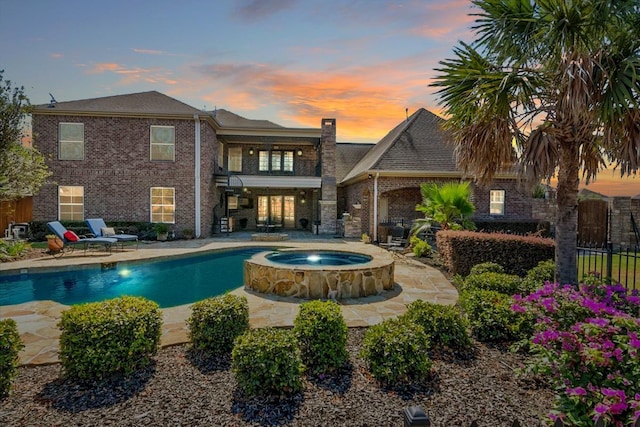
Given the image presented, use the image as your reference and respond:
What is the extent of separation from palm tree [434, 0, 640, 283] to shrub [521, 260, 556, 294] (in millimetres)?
523

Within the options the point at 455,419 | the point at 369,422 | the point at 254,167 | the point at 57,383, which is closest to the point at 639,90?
the point at 455,419

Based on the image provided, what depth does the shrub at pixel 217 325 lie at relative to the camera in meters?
4.38

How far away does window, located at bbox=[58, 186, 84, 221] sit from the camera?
18.0 m

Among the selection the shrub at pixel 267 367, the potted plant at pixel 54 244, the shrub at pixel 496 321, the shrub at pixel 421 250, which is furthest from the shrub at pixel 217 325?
the potted plant at pixel 54 244

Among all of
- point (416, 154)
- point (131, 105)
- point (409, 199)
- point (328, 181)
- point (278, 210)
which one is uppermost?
point (131, 105)

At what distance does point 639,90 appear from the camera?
494 centimetres

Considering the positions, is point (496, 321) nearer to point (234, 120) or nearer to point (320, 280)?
point (320, 280)

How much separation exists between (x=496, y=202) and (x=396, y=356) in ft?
56.5

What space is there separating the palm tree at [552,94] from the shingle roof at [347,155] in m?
18.9

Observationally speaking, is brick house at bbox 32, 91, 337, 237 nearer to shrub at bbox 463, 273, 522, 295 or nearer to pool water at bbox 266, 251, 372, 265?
pool water at bbox 266, 251, 372, 265

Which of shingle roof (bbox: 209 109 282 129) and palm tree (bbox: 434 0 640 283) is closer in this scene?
palm tree (bbox: 434 0 640 283)

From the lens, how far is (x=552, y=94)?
6172 mm

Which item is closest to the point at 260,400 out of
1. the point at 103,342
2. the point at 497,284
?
the point at 103,342

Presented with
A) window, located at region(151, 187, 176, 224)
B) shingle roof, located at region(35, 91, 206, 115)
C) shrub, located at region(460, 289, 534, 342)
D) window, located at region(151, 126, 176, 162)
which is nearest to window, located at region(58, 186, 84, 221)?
window, located at region(151, 187, 176, 224)
